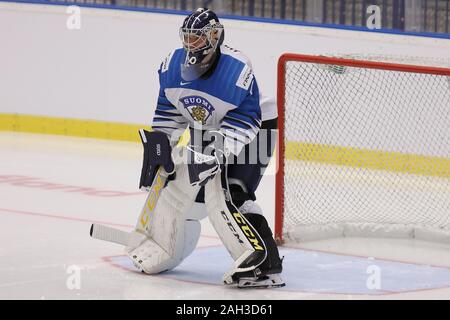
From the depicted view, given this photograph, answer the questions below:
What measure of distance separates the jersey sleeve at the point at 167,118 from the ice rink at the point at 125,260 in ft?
2.10

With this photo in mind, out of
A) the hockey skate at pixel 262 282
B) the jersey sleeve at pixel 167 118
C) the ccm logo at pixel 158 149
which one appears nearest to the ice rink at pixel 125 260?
the hockey skate at pixel 262 282

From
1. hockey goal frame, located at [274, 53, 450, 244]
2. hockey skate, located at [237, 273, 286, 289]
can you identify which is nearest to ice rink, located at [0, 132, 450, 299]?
hockey skate, located at [237, 273, 286, 289]

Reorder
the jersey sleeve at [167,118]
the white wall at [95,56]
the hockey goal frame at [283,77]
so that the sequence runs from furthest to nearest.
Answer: the white wall at [95,56], the hockey goal frame at [283,77], the jersey sleeve at [167,118]

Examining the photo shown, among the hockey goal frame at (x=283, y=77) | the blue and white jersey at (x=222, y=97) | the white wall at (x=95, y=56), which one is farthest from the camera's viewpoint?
the white wall at (x=95, y=56)

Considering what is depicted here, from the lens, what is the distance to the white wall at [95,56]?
9.74 meters

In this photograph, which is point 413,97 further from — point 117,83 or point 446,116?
point 117,83

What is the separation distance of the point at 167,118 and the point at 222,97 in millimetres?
358

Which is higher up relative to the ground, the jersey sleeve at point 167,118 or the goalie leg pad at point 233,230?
the jersey sleeve at point 167,118

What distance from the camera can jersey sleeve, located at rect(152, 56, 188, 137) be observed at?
5.16 meters

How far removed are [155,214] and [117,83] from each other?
5.38m

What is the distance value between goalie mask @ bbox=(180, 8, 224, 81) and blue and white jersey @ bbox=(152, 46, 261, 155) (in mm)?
41

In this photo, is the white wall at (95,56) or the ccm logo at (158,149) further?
the white wall at (95,56)

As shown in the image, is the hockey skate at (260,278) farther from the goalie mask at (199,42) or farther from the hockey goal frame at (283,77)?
the hockey goal frame at (283,77)

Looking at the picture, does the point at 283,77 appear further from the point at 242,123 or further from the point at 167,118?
the point at 242,123
